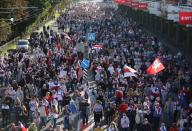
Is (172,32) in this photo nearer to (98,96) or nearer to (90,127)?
(98,96)

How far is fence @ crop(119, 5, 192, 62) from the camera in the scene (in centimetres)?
4478

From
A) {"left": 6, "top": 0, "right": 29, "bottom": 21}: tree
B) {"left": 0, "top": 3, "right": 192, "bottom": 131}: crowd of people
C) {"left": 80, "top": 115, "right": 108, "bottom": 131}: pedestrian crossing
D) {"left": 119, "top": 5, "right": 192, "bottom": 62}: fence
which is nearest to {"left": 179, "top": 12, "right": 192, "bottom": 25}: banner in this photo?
{"left": 0, "top": 3, "right": 192, "bottom": 131}: crowd of people

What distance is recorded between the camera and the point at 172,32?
54.3 meters

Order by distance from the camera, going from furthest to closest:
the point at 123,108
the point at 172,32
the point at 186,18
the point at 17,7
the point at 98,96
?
the point at 17,7, the point at 172,32, the point at 186,18, the point at 98,96, the point at 123,108

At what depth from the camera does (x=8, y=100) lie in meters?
23.7

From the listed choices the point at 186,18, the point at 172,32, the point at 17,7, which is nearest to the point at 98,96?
the point at 186,18

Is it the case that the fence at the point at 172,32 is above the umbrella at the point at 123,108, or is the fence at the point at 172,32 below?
below

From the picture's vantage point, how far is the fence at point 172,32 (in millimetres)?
44781

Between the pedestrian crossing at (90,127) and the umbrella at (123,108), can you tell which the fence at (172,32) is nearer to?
the pedestrian crossing at (90,127)

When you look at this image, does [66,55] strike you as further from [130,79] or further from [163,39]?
[163,39]

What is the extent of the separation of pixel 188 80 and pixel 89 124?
6.58 metres

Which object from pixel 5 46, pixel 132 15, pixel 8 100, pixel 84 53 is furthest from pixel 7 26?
pixel 132 15

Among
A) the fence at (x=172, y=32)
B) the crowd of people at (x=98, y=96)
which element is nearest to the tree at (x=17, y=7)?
the fence at (x=172, y=32)

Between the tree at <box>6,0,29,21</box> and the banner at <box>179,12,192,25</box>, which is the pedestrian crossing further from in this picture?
the tree at <box>6,0,29,21</box>
